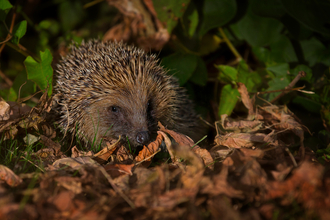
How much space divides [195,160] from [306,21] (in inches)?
87.2

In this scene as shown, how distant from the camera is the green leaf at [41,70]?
8.67 feet

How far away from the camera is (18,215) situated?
141cm

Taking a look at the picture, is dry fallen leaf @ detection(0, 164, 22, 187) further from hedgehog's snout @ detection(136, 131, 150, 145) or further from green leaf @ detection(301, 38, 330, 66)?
green leaf @ detection(301, 38, 330, 66)

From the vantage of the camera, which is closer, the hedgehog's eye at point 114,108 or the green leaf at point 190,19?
the hedgehog's eye at point 114,108

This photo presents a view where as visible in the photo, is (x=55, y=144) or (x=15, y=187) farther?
(x=55, y=144)

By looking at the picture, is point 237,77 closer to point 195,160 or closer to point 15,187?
point 195,160

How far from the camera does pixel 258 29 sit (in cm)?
352

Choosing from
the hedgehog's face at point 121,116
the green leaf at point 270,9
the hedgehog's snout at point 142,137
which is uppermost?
the green leaf at point 270,9

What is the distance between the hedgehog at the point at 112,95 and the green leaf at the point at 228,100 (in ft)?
2.27

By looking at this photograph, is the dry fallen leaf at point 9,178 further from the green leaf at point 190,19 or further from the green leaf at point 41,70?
the green leaf at point 190,19

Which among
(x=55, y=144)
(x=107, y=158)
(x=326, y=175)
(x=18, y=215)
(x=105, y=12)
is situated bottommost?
(x=326, y=175)

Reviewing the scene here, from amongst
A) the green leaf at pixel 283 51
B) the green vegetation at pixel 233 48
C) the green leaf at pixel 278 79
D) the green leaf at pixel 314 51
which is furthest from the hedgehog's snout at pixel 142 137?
the green leaf at pixel 314 51

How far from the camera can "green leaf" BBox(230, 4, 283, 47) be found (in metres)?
3.44

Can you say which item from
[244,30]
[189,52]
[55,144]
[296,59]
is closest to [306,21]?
[296,59]
